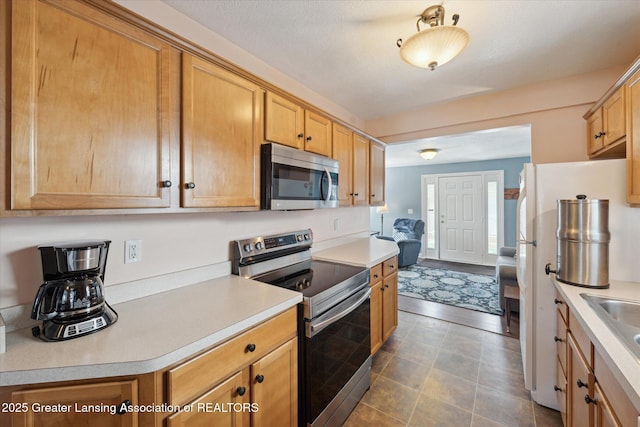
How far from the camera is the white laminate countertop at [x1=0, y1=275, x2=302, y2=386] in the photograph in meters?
0.76

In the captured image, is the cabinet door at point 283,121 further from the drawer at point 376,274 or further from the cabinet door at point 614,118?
the cabinet door at point 614,118

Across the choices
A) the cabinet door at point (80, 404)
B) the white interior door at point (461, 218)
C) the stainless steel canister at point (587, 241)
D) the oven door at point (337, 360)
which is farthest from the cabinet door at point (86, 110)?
the white interior door at point (461, 218)

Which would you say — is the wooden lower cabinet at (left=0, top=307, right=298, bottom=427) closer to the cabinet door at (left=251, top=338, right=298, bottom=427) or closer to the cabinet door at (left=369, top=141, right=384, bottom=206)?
the cabinet door at (left=251, top=338, right=298, bottom=427)

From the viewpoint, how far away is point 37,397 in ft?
2.44

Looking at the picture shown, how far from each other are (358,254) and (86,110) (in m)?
2.01

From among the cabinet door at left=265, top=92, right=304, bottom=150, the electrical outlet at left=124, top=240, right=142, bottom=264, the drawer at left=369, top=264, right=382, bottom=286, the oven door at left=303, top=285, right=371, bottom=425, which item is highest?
the cabinet door at left=265, top=92, right=304, bottom=150

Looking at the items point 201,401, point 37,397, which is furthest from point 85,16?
point 201,401

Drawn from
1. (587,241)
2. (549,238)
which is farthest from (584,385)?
(549,238)

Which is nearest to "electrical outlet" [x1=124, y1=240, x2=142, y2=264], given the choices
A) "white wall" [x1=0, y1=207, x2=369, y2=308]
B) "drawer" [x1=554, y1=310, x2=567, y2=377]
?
"white wall" [x1=0, y1=207, x2=369, y2=308]

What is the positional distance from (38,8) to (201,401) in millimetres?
1450

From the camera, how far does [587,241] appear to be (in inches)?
57.9

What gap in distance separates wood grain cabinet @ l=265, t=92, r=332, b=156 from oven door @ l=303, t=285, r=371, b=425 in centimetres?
115

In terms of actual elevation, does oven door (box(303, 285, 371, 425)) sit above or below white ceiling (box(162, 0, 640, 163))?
below

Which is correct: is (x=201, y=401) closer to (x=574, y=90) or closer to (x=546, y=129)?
(x=546, y=129)
